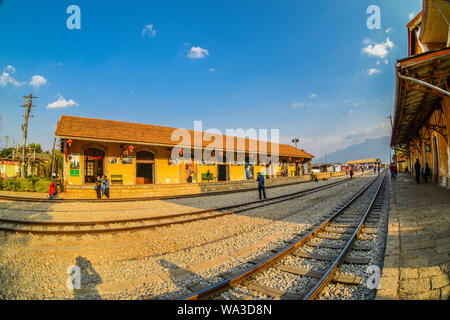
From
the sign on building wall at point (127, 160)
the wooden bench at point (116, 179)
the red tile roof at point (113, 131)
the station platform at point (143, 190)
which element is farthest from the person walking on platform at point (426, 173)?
the wooden bench at point (116, 179)

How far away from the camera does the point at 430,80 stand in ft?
25.6

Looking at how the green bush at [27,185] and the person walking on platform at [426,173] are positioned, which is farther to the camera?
the green bush at [27,185]

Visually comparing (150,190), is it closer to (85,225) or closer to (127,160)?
(127,160)

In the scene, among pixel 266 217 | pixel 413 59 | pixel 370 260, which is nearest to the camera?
pixel 370 260

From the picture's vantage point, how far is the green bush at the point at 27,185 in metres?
16.0

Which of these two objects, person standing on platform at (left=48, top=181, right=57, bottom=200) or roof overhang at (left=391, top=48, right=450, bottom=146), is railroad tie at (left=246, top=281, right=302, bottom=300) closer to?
roof overhang at (left=391, top=48, right=450, bottom=146)

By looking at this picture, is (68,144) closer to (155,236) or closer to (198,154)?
(198,154)

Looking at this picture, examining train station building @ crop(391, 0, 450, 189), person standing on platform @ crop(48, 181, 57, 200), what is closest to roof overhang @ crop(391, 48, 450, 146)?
train station building @ crop(391, 0, 450, 189)

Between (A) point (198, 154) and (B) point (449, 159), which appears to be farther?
(A) point (198, 154)

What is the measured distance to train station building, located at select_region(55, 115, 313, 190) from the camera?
14891 mm

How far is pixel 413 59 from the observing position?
6453 mm

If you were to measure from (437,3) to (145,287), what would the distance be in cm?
1254

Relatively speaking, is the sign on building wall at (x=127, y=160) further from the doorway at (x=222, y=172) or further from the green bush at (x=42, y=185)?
the doorway at (x=222, y=172)

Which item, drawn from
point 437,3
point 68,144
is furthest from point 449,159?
point 68,144
